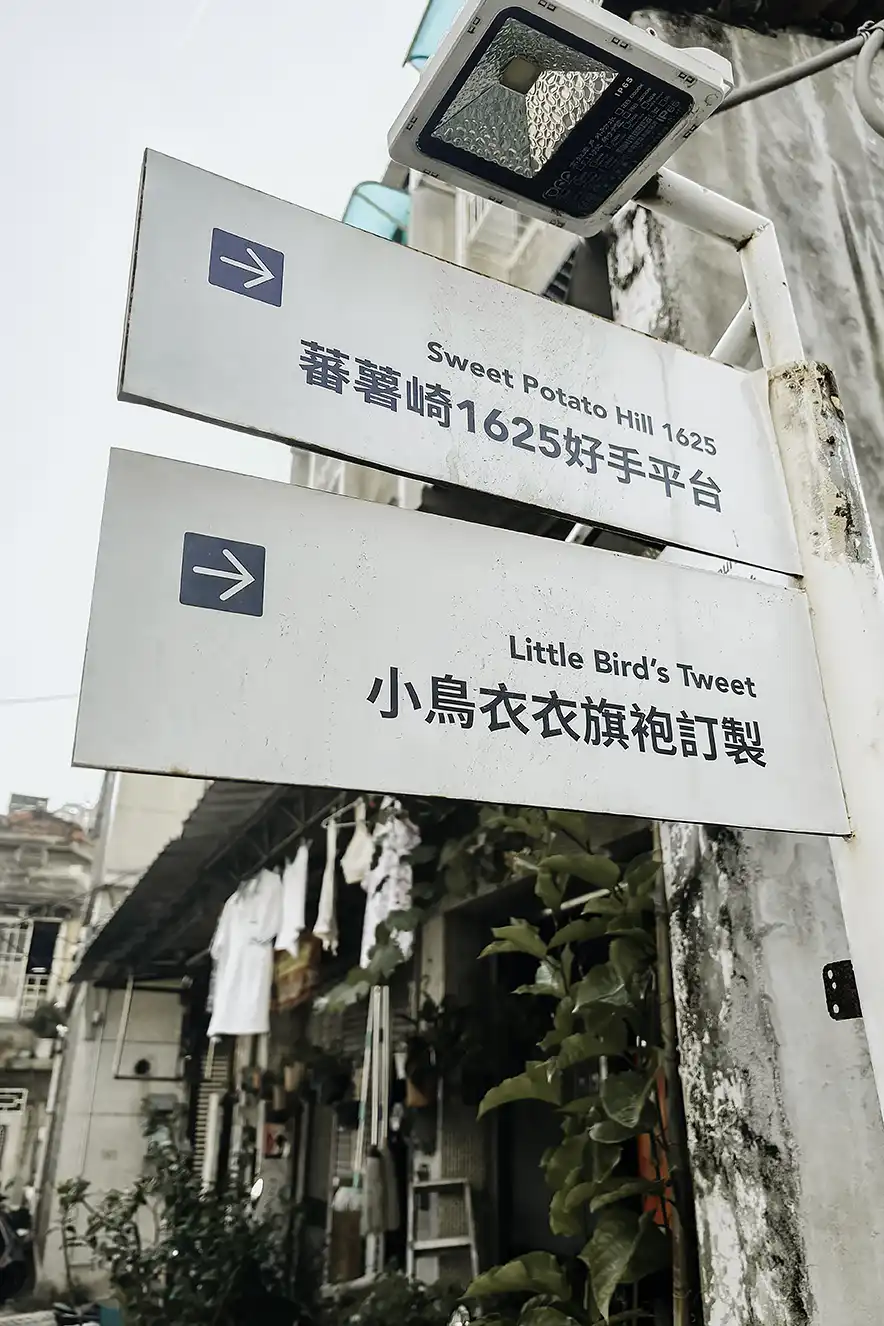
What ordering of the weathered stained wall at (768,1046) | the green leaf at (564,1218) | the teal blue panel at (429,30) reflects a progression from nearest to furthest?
the weathered stained wall at (768,1046) → the green leaf at (564,1218) → the teal blue panel at (429,30)

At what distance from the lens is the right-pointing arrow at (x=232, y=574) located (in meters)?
1.18

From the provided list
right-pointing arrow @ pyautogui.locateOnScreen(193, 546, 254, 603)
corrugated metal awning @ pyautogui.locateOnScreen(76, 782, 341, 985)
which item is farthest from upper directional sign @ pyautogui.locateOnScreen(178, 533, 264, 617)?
corrugated metal awning @ pyautogui.locateOnScreen(76, 782, 341, 985)

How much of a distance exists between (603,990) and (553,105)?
201cm

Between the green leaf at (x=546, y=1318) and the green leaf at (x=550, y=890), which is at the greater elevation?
the green leaf at (x=550, y=890)

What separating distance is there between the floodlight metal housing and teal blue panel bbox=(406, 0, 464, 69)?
4653mm

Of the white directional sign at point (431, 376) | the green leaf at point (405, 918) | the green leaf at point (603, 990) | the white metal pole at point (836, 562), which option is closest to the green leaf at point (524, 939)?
the green leaf at point (603, 990)

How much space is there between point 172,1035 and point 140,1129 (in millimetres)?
1297

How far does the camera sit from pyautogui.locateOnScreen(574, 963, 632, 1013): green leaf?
2457 millimetres

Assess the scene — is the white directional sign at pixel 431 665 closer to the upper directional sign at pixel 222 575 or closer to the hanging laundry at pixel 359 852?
the upper directional sign at pixel 222 575

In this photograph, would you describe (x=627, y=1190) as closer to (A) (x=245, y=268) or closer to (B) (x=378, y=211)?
(A) (x=245, y=268)

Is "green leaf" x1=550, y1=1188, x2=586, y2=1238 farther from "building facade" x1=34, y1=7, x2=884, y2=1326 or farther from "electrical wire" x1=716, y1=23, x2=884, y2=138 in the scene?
"electrical wire" x1=716, y1=23, x2=884, y2=138

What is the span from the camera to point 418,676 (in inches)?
48.6

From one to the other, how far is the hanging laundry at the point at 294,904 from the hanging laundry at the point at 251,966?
0.40 meters

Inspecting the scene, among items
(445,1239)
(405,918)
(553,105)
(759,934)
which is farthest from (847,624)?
(445,1239)
